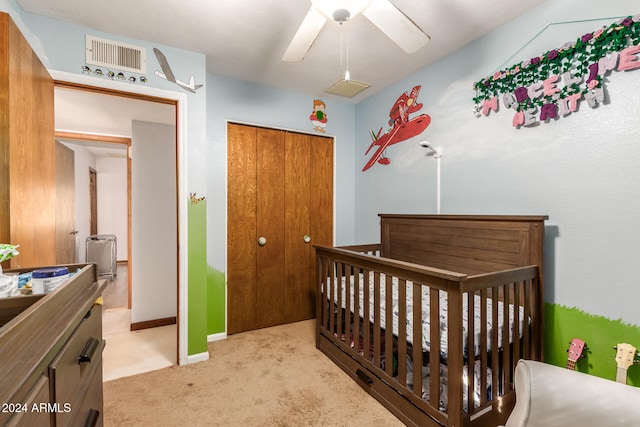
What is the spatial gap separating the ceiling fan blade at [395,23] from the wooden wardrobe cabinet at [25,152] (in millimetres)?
1520

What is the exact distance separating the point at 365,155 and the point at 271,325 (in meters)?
1.97

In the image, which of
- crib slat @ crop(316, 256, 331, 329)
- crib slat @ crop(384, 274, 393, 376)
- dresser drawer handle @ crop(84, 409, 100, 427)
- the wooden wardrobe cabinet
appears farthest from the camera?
crib slat @ crop(316, 256, 331, 329)

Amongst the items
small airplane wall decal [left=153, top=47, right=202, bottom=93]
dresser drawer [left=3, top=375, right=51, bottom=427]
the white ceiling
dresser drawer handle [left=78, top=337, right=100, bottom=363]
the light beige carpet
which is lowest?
the light beige carpet

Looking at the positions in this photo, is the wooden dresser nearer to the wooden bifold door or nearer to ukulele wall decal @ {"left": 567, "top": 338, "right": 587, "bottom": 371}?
the wooden bifold door

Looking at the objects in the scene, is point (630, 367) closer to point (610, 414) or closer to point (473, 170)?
point (610, 414)

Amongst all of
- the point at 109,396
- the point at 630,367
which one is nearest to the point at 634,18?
the point at 630,367

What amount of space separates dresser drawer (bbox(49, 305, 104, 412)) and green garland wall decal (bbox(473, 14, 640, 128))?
233cm

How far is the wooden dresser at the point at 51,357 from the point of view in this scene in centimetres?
52

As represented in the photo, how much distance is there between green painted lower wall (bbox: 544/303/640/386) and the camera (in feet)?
4.71

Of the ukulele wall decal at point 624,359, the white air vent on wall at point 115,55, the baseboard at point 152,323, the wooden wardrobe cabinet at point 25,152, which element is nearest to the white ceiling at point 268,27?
the white air vent on wall at point 115,55

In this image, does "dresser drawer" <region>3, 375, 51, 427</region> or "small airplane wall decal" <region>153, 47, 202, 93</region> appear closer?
"dresser drawer" <region>3, 375, 51, 427</region>

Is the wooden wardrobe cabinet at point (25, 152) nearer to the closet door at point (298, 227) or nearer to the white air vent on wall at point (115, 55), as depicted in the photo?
the white air vent on wall at point (115, 55)

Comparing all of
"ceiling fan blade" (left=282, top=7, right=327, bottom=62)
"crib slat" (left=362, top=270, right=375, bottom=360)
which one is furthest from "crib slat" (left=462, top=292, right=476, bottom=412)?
"ceiling fan blade" (left=282, top=7, right=327, bottom=62)

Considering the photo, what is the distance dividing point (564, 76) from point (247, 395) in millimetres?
2559
